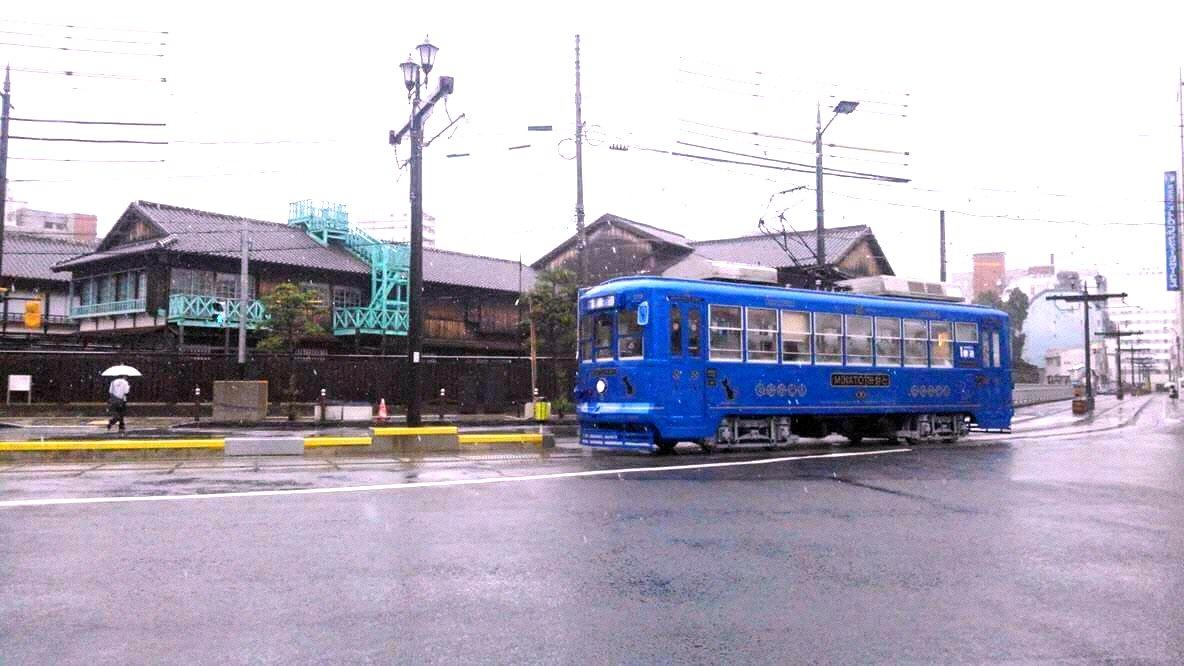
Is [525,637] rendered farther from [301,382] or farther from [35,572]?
[301,382]

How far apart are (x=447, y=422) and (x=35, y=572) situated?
19.8 meters

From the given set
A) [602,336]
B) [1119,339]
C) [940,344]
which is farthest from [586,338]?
[1119,339]

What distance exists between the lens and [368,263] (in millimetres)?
39906

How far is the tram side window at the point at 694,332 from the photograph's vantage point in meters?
14.9

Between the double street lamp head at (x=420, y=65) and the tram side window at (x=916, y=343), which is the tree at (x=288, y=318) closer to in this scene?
the double street lamp head at (x=420, y=65)

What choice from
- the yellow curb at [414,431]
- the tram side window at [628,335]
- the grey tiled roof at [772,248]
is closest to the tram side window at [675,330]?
the tram side window at [628,335]

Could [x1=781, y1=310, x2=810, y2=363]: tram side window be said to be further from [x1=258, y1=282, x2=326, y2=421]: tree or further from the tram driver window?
[x1=258, y1=282, x2=326, y2=421]: tree

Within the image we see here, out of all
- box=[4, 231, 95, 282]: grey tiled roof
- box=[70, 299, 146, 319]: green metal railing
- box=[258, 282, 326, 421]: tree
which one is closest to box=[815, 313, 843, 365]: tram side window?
box=[258, 282, 326, 421]: tree

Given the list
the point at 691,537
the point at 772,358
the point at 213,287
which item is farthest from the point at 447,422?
the point at 691,537

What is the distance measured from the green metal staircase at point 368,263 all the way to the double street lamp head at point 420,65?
20.7 m

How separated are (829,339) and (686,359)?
370 cm

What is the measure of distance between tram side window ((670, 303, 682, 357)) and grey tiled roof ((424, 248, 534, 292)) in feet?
86.8

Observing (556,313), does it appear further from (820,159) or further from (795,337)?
(795,337)

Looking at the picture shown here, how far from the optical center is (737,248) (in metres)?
44.1
